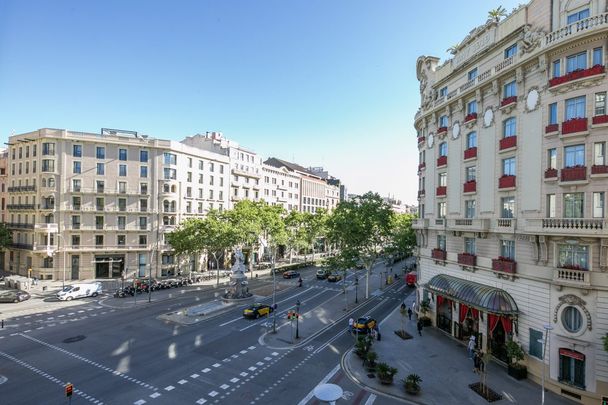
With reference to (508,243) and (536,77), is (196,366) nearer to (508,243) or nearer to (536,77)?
(508,243)

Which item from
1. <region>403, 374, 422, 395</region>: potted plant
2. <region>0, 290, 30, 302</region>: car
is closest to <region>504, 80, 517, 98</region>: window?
<region>403, 374, 422, 395</region>: potted plant

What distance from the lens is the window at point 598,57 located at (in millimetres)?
22002

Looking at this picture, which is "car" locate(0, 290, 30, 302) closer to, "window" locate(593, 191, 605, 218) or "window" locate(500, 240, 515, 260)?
"window" locate(500, 240, 515, 260)

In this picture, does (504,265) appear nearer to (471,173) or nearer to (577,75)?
(471,173)

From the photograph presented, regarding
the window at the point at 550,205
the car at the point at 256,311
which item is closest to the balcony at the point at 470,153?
the window at the point at 550,205

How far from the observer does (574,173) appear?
22562mm

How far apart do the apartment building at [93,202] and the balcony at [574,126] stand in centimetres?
5629

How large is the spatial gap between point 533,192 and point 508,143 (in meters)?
4.56

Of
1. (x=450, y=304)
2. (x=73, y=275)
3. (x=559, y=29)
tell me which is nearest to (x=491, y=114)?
(x=559, y=29)

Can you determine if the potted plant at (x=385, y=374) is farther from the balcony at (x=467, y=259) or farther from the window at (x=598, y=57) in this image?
the window at (x=598, y=57)

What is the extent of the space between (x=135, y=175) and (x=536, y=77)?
6236cm

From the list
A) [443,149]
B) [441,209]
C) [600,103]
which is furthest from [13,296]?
[600,103]

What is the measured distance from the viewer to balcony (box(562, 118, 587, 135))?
73.1ft

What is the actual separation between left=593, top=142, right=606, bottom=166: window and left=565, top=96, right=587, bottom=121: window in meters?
2.13
